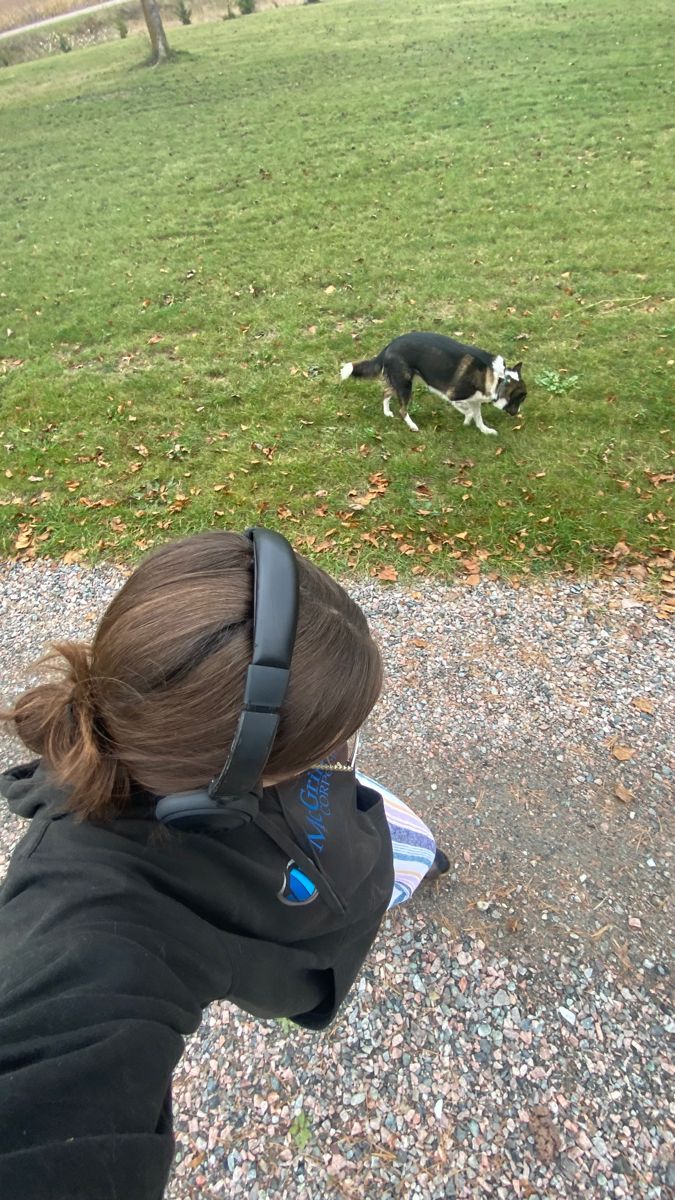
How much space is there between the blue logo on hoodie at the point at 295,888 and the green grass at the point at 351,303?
10.0 feet

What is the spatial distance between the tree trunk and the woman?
25.5 metres

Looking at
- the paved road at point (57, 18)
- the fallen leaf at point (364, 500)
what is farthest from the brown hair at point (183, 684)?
the paved road at point (57, 18)

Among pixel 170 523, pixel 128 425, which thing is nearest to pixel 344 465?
pixel 170 523

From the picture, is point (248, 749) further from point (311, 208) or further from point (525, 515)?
point (311, 208)

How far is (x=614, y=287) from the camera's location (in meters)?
7.00

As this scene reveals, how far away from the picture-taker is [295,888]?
57.2 inches

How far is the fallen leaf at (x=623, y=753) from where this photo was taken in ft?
10.2

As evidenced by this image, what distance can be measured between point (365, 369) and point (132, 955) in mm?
5357

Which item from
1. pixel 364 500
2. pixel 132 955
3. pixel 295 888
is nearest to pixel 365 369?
pixel 364 500

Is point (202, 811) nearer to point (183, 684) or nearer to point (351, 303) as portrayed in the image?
point (183, 684)

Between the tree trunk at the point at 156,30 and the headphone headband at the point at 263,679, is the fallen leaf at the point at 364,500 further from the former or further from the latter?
the tree trunk at the point at 156,30

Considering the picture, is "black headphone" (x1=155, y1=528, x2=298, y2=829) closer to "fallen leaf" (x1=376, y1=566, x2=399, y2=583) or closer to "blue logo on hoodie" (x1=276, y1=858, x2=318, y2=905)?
"blue logo on hoodie" (x1=276, y1=858, x2=318, y2=905)

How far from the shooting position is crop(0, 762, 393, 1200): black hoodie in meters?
0.96

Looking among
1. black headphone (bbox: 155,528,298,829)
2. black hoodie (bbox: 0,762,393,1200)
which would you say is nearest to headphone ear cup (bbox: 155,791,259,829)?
black headphone (bbox: 155,528,298,829)
